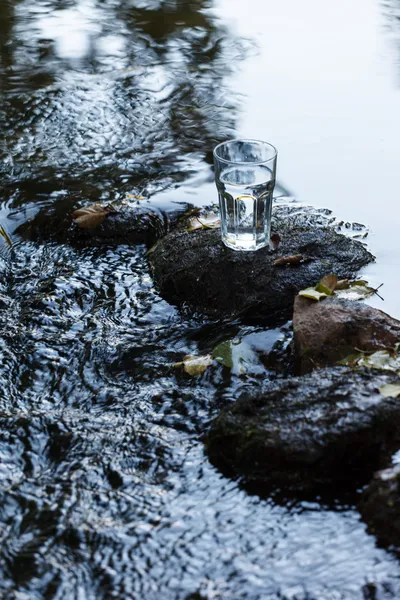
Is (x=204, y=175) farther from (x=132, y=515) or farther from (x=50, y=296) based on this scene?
(x=132, y=515)

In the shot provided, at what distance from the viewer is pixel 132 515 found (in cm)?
212

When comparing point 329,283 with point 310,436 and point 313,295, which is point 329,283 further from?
point 310,436

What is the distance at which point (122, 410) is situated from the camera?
257cm

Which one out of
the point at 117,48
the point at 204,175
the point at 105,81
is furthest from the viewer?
the point at 117,48

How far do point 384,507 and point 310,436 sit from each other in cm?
30

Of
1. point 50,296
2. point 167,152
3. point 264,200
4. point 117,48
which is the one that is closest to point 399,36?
point 117,48

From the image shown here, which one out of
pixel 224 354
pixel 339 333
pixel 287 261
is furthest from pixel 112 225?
pixel 339 333

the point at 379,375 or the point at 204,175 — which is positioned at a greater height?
the point at 379,375

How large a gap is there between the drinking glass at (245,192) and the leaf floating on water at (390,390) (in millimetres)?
1111

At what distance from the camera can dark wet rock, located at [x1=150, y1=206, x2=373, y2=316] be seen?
3102 mm

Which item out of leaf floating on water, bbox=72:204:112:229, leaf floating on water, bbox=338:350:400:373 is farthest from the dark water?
leaf floating on water, bbox=338:350:400:373

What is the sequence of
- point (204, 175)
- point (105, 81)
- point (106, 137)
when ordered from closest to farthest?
point (204, 175) < point (106, 137) < point (105, 81)

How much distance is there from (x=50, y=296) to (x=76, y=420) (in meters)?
0.92

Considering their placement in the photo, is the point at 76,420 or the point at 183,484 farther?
the point at 76,420
